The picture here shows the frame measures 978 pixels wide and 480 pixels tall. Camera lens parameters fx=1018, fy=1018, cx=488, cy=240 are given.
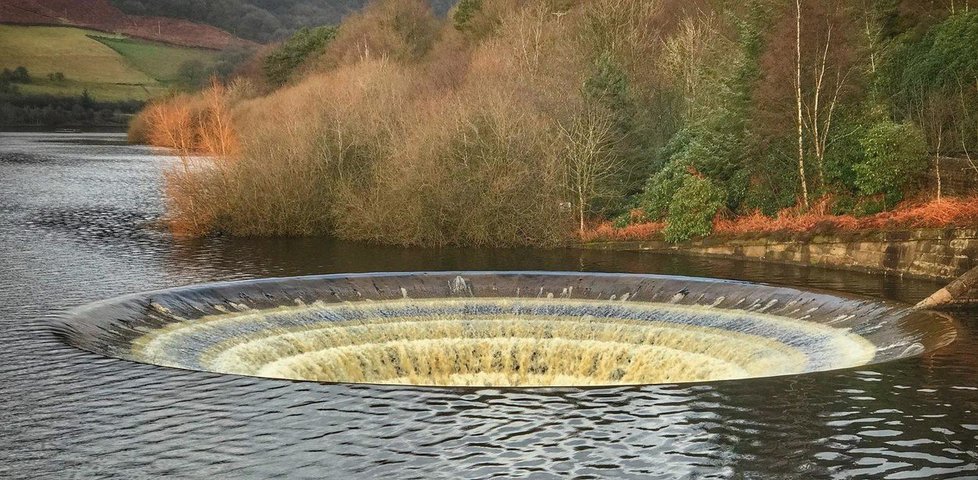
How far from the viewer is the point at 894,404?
55.0 ft

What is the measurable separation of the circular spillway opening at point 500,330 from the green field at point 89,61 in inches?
5856

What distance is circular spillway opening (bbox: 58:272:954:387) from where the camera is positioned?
2289 cm

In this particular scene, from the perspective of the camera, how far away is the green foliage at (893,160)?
120 ft

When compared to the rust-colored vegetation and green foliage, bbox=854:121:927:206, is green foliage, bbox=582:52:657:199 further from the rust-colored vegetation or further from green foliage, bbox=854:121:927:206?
green foliage, bbox=854:121:927:206

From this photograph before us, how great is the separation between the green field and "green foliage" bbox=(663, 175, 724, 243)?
14133 cm

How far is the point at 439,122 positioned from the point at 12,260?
1783 cm

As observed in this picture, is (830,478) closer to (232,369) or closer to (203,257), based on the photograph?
(232,369)

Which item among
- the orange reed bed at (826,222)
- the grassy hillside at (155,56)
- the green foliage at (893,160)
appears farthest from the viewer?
the grassy hillside at (155,56)

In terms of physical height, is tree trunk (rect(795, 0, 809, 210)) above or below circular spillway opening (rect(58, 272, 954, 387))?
above

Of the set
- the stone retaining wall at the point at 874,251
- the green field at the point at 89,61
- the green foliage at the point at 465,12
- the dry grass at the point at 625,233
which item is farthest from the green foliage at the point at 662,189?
the green field at the point at 89,61

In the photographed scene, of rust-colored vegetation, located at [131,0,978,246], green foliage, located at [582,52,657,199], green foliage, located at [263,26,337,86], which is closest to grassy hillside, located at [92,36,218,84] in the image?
green foliage, located at [263,26,337,86]

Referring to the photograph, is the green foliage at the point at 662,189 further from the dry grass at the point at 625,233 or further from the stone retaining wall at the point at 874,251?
the stone retaining wall at the point at 874,251

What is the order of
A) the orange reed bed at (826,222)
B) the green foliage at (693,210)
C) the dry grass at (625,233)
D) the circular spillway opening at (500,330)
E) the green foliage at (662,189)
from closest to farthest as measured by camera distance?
1. the circular spillway opening at (500,330)
2. the orange reed bed at (826,222)
3. the green foliage at (693,210)
4. the dry grass at (625,233)
5. the green foliage at (662,189)

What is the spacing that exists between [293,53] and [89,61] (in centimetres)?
8193
